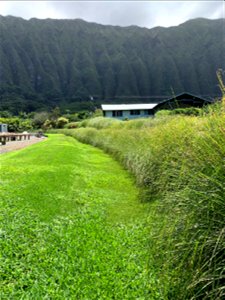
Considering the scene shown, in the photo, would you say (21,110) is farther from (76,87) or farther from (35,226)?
(35,226)

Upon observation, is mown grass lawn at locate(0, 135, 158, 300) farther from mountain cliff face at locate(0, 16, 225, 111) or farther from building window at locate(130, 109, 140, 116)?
mountain cliff face at locate(0, 16, 225, 111)

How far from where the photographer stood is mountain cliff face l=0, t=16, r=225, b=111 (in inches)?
4496

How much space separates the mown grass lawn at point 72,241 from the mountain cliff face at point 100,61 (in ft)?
302

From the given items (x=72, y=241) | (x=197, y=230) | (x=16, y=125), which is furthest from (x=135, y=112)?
(x=197, y=230)

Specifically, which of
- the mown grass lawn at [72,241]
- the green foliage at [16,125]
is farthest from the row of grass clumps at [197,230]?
the green foliage at [16,125]

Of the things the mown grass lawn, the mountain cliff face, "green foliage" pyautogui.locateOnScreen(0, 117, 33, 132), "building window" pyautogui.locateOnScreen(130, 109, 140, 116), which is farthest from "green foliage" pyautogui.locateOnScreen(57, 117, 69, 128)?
the mown grass lawn

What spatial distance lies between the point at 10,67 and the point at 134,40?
185 ft

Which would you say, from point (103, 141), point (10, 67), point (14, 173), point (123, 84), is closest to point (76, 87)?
point (123, 84)

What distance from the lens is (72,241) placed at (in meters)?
4.69

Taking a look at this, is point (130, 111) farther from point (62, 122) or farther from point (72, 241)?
point (72, 241)

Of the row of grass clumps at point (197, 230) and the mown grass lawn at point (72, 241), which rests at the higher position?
the row of grass clumps at point (197, 230)

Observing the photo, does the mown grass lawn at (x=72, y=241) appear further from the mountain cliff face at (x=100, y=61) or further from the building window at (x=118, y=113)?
the mountain cliff face at (x=100, y=61)

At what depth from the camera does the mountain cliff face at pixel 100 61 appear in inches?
4496

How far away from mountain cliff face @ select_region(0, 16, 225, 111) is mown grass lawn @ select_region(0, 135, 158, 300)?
302 feet
